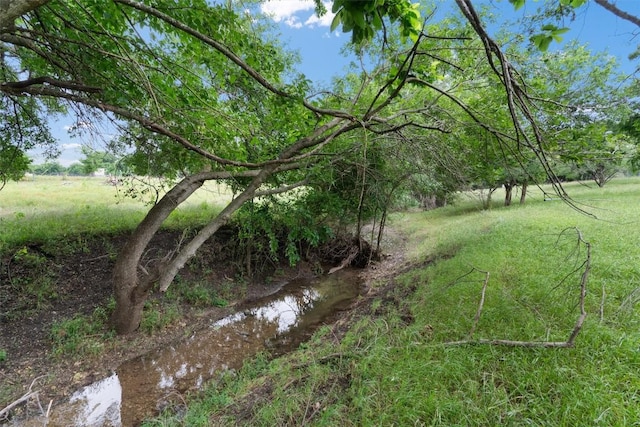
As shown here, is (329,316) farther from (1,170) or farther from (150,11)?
(1,170)

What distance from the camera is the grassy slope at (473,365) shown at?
2.40 meters

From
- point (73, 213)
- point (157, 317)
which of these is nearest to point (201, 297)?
point (157, 317)

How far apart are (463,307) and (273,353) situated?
3.22 metres

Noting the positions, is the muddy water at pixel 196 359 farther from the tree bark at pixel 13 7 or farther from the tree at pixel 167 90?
the tree bark at pixel 13 7

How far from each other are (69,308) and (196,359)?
8.36ft

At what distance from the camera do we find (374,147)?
244 inches

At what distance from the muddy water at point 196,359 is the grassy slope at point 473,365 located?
53 centimetres

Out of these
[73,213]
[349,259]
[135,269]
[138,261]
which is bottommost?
[349,259]

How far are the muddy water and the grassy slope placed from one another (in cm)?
53

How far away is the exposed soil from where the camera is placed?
411 cm

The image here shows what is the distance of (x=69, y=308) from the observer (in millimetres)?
5203

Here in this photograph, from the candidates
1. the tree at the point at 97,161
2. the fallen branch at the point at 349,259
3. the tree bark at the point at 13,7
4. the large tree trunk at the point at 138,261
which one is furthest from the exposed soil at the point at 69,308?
the tree bark at the point at 13,7

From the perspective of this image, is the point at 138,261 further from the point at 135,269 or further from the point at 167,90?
the point at 167,90

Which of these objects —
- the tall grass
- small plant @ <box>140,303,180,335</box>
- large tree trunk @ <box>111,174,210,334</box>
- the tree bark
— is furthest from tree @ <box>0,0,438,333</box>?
the tall grass
